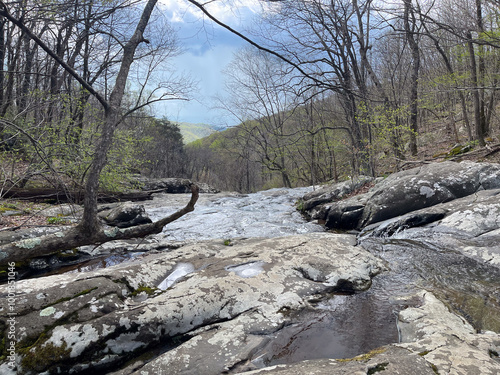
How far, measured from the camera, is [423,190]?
6.32 m

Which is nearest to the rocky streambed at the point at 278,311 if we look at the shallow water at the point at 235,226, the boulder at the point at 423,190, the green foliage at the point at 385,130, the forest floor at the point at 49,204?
the boulder at the point at 423,190

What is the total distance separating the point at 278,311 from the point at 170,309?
1085 mm

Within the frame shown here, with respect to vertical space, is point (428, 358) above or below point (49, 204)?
below

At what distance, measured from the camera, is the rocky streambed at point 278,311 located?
199cm

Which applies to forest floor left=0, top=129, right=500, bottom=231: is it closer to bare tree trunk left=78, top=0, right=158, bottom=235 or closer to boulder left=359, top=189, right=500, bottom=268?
bare tree trunk left=78, top=0, right=158, bottom=235

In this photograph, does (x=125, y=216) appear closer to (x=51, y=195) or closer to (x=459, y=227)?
(x=51, y=195)

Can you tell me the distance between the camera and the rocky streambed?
1986mm

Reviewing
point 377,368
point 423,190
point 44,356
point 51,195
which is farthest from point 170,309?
point 423,190

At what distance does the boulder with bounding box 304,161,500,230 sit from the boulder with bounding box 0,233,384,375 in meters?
3.25

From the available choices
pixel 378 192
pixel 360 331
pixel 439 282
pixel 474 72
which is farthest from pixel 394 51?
pixel 360 331

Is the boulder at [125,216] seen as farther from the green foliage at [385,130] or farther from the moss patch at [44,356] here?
the green foliage at [385,130]

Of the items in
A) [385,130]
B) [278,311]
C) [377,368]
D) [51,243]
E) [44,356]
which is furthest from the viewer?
[385,130]

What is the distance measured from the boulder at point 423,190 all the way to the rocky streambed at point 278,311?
1.31 meters

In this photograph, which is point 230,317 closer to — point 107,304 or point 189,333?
point 189,333
